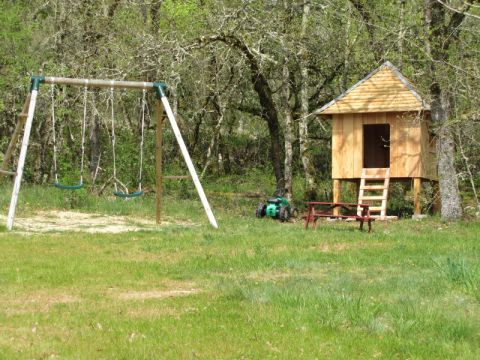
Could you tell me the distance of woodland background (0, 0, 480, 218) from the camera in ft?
65.7

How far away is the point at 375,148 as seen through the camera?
25922mm

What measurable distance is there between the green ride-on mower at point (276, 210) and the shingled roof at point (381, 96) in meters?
2.78

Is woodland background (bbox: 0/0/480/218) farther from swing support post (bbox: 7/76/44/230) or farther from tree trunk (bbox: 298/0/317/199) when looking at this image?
swing support post (bbox: 7/76/44/230)

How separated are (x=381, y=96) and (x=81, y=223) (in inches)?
339

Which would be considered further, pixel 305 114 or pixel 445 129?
pixel 305 114

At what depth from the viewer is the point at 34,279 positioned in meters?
10.1

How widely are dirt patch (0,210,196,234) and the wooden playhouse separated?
5.35m

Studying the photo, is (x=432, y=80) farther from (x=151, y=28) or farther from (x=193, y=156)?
(x=193, y=156)

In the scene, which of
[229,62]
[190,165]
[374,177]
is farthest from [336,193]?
[190,165]

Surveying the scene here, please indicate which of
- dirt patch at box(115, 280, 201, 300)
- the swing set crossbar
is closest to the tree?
the swing set crossbar

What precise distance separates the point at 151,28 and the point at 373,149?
7518 mm

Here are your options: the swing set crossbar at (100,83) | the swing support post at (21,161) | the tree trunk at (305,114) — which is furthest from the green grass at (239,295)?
the tree trunk at (305,114)

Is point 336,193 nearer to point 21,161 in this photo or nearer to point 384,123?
point 384,123

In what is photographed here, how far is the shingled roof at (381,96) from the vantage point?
2164 centimetres
